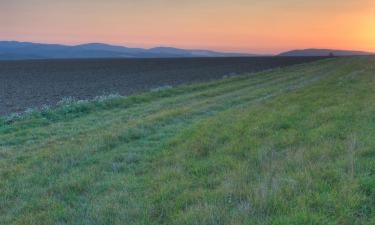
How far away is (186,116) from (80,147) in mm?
5002

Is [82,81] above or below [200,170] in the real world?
below

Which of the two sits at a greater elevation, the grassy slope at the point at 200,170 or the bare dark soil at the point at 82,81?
the grassy slope at the point at 200,170

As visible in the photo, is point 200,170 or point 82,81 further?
point 82,81

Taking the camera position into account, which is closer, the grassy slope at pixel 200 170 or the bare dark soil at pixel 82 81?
the grassy slope at pixel 200 170

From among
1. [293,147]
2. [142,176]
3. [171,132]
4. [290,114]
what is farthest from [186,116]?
[142,176]

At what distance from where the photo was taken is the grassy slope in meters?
5.48

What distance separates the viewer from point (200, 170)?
7.32 m

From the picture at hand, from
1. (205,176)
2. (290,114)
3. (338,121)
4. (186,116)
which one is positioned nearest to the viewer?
(205,176)

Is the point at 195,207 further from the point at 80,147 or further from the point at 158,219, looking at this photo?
the point at 80,147

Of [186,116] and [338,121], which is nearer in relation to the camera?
[338,121]

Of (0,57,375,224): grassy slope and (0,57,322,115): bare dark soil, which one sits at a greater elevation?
(0,57,375,224): grassy slope

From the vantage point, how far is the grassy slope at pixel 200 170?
5477 mm

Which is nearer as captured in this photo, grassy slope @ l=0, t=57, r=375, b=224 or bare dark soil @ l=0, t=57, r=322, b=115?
grassy slope @ l=0, t=57, r=375, b=224

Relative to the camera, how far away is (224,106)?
53.6 ft
